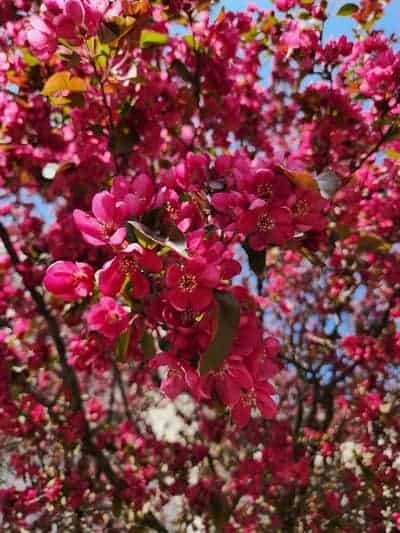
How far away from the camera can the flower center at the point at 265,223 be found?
4.31 ft

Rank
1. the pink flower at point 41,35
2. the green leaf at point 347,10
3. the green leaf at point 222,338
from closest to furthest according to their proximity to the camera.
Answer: the green leaf at point 222,338
the pink flower at point 41,35
the green leaf at point 347,10

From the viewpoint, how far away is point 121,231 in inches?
45.9

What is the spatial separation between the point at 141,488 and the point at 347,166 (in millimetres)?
2362

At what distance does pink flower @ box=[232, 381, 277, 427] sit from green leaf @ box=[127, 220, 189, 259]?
0.43m

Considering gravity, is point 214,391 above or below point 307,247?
below

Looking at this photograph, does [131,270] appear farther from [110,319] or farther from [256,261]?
[256,261]

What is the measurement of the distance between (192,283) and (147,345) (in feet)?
1.35

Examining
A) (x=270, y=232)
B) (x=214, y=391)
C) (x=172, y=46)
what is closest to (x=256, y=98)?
(x=172, y=46)

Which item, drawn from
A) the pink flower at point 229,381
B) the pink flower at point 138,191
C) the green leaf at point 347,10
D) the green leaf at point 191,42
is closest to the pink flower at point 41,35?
the pink flower at point 138,191

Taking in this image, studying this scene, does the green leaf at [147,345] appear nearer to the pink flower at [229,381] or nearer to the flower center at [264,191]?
the pink flower at [229,381]

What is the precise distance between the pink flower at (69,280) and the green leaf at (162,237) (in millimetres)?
192

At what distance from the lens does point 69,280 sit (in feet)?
4.21

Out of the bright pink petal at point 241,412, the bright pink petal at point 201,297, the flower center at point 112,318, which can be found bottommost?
the bright pink petal at point 241,412

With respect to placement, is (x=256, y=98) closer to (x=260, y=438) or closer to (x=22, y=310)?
(x=22, y=310)
